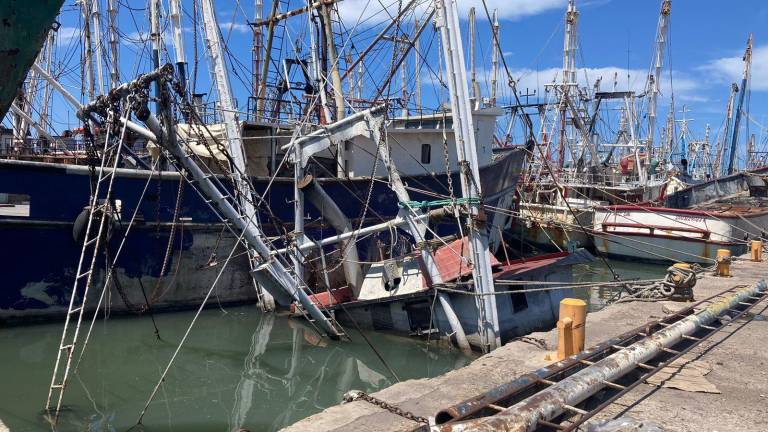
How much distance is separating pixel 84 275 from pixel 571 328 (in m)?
5.36

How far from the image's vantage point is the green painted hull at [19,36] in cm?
251

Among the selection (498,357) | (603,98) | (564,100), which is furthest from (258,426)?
(603,98)

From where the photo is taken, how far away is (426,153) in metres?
15.5

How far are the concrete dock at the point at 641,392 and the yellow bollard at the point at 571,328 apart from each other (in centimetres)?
31

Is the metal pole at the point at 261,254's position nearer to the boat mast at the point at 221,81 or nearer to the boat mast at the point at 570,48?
the boat mast at the point at 221,81

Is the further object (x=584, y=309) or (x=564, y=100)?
(x=564, y=100)

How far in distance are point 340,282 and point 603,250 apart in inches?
555

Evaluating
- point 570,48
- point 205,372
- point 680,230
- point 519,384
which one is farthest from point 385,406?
point 570,48

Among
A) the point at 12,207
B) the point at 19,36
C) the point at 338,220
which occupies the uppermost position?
the point at 19,36

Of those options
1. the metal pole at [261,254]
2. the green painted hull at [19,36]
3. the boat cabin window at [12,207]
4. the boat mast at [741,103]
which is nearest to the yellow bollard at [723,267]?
the metal pole at [261,254]

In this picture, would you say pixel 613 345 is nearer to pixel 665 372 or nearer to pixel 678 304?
pixel 665 372

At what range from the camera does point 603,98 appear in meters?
31.1

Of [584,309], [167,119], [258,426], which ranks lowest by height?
[258,426]

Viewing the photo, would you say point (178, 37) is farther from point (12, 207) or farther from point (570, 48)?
point (570, 48)
